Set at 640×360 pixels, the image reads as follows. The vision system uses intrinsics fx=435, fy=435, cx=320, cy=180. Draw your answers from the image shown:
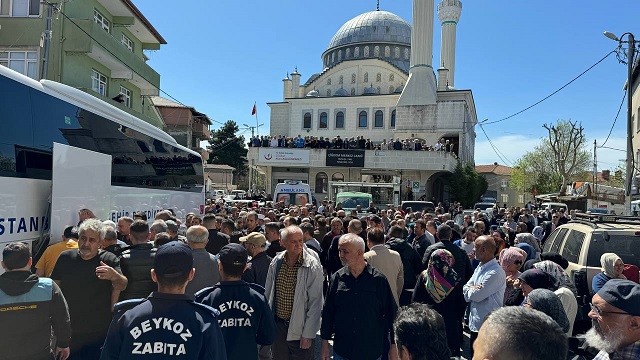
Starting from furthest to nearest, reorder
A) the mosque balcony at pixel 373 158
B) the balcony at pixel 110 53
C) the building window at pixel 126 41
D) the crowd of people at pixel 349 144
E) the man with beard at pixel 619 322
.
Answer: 1. the crowd of people at pixel 349 144
2. the mosque balcony at pixel 373 158
3. the building window at pixel 126 41
4. the balcony at pixel 110 53
5. the man with beard at pixel 619 322

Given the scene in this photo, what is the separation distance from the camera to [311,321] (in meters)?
4.23

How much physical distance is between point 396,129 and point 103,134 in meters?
38.3

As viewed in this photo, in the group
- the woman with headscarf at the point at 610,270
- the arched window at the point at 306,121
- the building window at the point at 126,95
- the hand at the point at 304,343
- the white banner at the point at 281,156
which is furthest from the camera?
the arched window at the point at 306,121

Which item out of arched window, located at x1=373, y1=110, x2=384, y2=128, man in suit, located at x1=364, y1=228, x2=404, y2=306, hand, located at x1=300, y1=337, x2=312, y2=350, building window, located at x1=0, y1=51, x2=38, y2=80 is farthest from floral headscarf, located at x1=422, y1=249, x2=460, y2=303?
arched window, located at x1=373, y1=110, x2=384, y2=128

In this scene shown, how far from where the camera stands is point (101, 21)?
22.1m

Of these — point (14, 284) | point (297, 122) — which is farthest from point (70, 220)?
point (297, 122)

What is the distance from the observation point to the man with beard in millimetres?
2416

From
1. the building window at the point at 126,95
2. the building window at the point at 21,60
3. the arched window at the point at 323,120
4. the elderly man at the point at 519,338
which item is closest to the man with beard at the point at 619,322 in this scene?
A: the elderly man at the point at 519,338

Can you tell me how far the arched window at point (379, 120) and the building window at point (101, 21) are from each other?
1230 inches

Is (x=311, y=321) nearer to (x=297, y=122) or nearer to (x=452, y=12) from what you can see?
(x=297, y=122)

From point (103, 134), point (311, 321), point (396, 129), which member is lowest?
point (311, 321)

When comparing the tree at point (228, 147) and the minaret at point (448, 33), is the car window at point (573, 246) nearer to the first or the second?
the minaret at point (448, 33)

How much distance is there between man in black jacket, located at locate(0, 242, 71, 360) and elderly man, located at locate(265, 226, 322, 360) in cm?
182

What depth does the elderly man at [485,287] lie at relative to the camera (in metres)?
4.53
